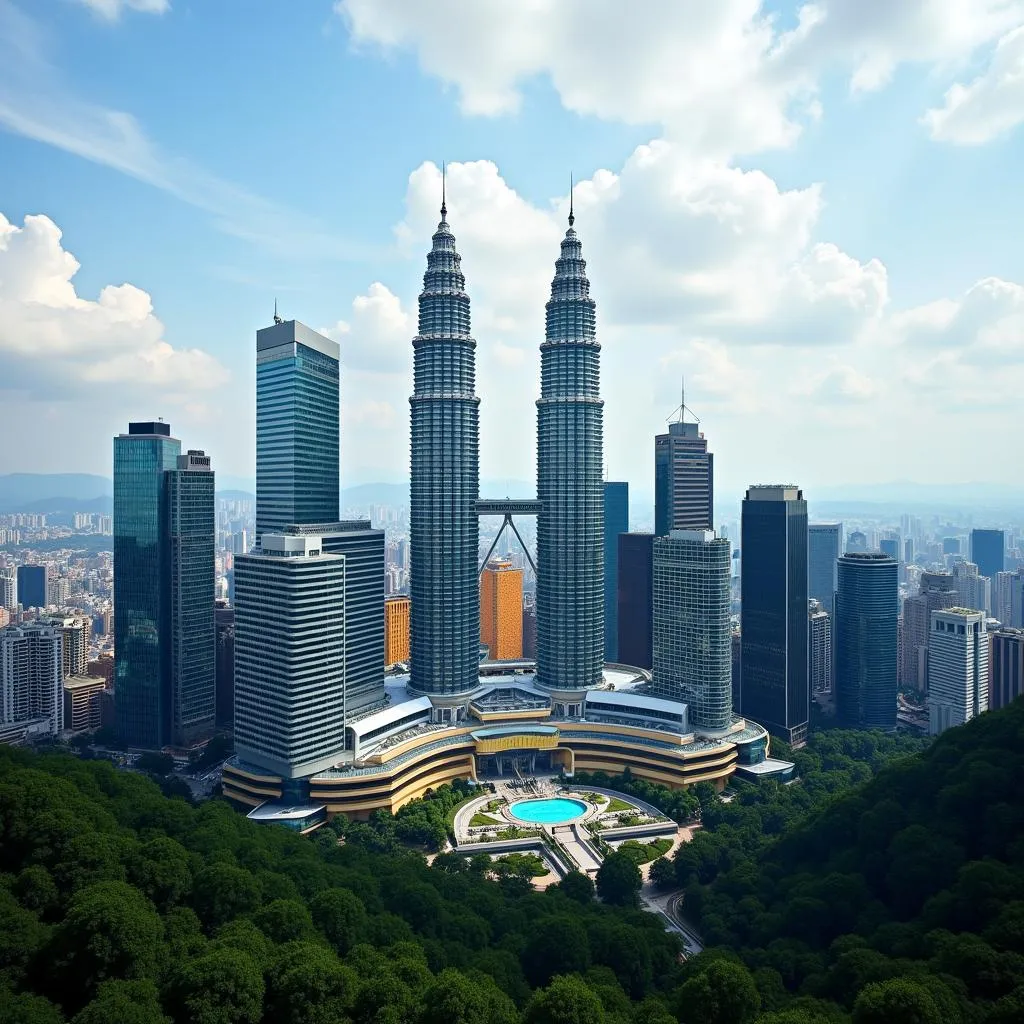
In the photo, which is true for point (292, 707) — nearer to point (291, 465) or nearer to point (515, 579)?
point (291, 465)

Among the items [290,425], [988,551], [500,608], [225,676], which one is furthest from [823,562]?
[290,425]

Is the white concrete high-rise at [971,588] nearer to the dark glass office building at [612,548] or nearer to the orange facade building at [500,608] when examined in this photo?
the dark glass office building at [612,548]

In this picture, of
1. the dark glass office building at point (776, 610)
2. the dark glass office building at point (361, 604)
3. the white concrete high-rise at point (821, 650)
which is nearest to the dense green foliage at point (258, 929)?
the dark glass office building at point (361, 604)

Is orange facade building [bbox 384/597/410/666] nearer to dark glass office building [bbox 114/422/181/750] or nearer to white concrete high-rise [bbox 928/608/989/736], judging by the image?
dark glass office building [bbox 114/422/181/750]

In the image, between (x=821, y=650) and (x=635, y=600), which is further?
(x=821, y=650)

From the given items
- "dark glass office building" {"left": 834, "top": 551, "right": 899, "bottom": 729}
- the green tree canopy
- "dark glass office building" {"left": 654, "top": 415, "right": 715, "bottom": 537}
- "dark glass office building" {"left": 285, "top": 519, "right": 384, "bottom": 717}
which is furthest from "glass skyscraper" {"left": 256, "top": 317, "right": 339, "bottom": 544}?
"dark glass office building" {"left": 834, "top": 551, "right": 899, "bottom": 729}

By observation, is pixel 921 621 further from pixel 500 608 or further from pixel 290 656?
pixel 290 656

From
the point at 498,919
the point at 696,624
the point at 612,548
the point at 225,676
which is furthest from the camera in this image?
the point at 612,548

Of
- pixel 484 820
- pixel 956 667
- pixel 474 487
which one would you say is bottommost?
pixel 484 820
